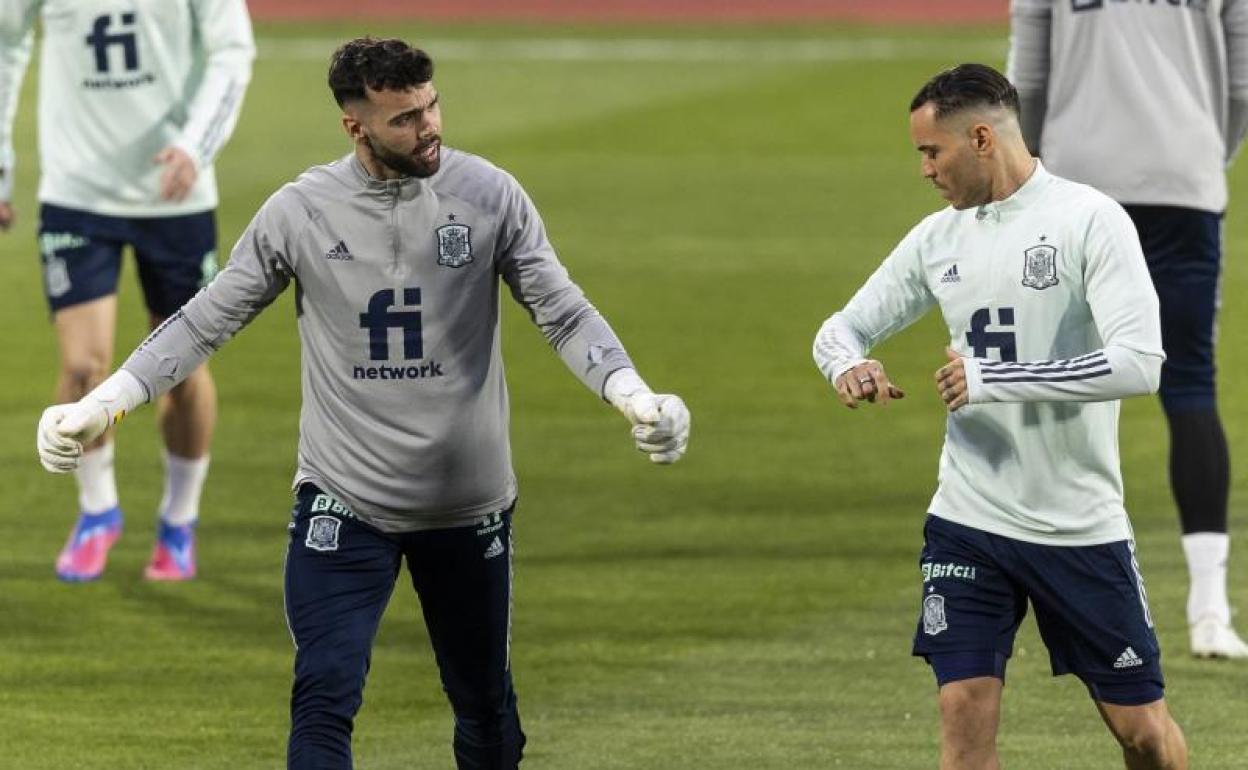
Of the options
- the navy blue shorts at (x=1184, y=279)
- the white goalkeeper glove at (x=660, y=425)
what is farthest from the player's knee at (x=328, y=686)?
the navy blue shorts at (x=1184, y=279)

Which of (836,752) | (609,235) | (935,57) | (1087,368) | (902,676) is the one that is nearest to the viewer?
(1087,368)

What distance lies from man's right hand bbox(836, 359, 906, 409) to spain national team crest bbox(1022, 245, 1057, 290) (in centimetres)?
39

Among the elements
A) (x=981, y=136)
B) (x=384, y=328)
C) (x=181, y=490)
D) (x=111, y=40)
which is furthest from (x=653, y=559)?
→ (x=981, y=136)

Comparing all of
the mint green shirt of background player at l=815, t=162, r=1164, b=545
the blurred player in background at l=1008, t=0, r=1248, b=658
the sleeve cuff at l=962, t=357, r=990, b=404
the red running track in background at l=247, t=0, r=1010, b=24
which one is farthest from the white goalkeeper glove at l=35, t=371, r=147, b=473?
the red running track in background at l=247, t=0, r=1010, b=24

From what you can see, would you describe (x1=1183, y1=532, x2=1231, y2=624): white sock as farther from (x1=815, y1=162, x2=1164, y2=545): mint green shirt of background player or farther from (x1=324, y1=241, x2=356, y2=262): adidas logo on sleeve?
(x1=324, y1=241, x2=356, y2=262): adidas logo on sleeve

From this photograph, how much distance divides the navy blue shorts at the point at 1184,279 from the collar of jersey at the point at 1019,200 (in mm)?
2305

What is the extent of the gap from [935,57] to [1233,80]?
27624mm

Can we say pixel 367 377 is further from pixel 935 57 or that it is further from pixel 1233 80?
pixel 935 57

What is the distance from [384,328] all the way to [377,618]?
2.16ft

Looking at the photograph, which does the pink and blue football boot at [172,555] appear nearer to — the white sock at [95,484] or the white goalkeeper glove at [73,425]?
the white sock at [95,484]

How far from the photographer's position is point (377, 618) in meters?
6.38

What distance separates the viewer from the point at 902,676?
28.0 ft

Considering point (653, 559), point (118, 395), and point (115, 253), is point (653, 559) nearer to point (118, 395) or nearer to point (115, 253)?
point (115, 253)

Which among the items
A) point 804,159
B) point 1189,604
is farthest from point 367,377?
point 804,159
